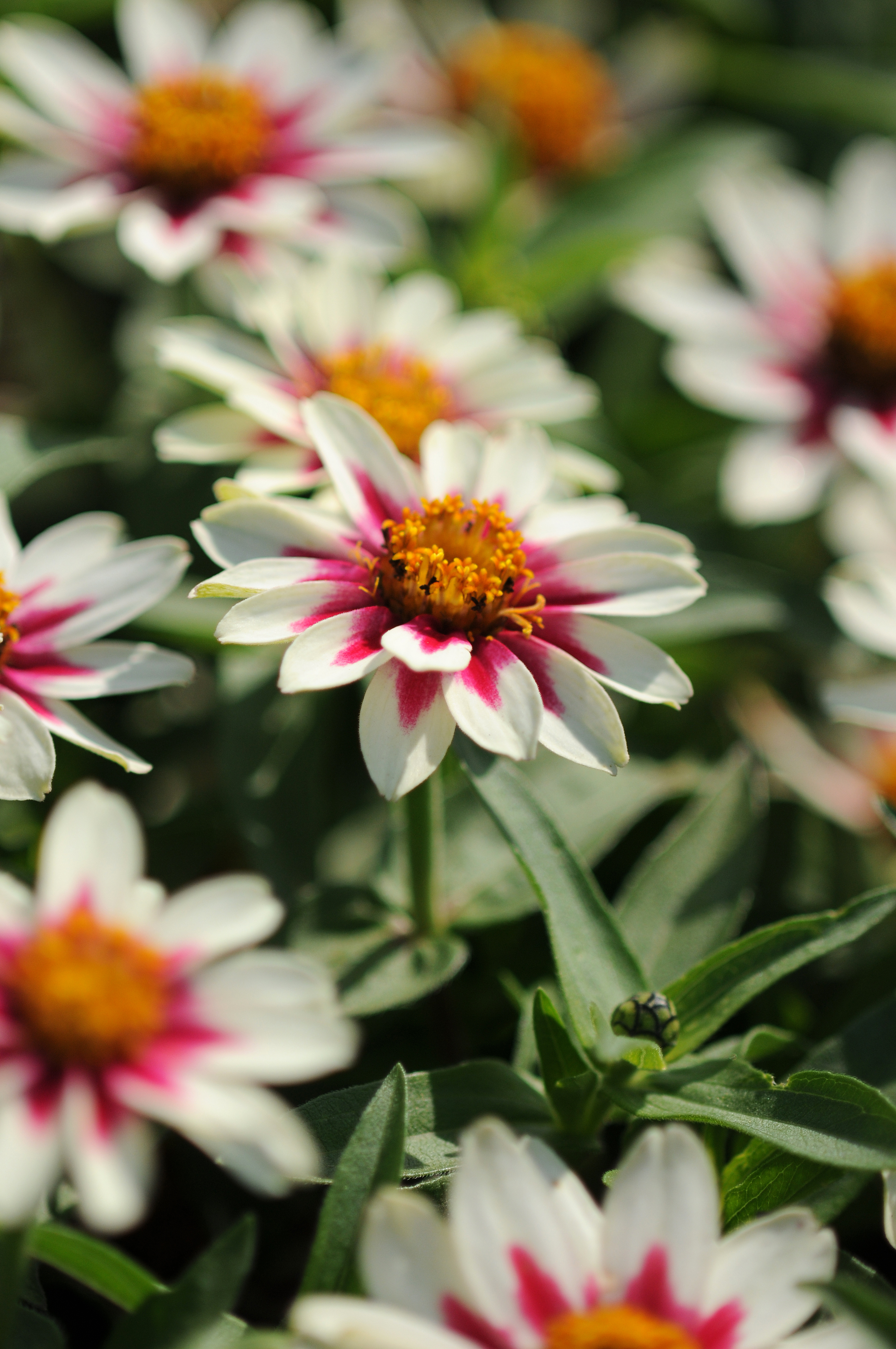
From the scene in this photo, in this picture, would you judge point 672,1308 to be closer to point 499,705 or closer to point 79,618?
point 499,705

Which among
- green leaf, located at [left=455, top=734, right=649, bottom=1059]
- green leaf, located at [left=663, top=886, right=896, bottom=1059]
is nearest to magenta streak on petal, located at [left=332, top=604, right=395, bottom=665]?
green leaf, located at [left=455, top=734, right=649, bottom=1059]

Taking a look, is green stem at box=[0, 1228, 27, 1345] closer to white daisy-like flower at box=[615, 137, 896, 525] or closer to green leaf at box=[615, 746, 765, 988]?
green leaf at box=[615, 746, 765, 988]

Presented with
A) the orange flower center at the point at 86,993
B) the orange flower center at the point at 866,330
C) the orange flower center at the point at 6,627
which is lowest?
the orange flower center at the point at 86,993

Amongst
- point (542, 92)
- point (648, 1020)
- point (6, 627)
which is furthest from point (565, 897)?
point (542, 92)

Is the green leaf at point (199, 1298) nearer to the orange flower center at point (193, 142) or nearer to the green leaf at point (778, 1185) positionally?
the green leaf at point (778, 1185)

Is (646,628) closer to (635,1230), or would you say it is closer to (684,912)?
(684,912)

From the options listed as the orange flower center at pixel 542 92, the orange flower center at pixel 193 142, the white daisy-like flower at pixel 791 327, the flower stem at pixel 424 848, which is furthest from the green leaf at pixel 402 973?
the orange flower center at pixel 542 92
